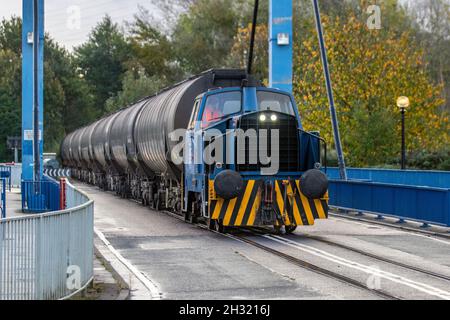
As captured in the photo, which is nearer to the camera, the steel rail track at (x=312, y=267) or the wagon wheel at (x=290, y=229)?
the steel rail track at (x=312, y=267)

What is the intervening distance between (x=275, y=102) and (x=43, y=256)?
37.9ft

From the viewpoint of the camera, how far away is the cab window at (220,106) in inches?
812

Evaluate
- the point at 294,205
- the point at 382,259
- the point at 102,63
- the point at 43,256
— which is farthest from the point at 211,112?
the point at 102,63

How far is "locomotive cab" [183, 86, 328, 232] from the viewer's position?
18.8 meters

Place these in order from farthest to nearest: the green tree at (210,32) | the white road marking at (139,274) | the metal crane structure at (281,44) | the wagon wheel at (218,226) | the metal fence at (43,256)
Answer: the green tree at (210,32)
the metal crane structure at (281,44)
the wagon wheel at (218,226)
the white road marking at (139,274)
the metal fence at (43,256)

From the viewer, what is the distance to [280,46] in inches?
1247

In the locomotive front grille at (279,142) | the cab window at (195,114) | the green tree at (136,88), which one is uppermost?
the green tree at (136,88)

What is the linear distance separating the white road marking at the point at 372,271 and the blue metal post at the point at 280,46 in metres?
13.3

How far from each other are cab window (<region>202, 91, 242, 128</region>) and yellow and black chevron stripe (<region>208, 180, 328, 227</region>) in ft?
7.42

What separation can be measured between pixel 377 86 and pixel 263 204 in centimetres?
2748

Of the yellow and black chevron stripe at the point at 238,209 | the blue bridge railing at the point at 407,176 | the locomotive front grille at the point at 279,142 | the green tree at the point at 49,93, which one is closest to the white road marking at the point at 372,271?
the yellow and black chevron stripe at the point at 238,209

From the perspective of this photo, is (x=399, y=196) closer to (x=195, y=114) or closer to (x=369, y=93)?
(x=195, y=114)

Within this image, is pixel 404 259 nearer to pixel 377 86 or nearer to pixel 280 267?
pixel 280 267

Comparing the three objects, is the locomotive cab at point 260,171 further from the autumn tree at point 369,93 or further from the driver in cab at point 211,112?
the autumn tree at point 369,93
